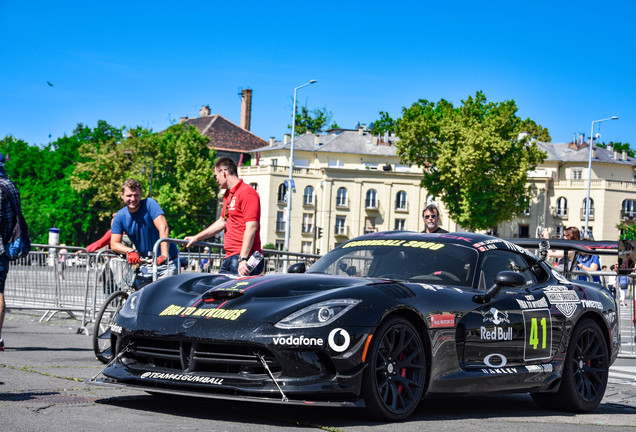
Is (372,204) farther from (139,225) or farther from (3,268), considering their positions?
(3,268)

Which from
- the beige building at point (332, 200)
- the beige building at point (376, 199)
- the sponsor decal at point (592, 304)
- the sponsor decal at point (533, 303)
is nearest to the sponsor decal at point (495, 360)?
the sponsor decal at point (533, 303)

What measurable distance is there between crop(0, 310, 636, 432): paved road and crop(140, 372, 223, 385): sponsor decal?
222 millimetres

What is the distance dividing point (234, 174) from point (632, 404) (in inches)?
173

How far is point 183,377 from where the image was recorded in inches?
227

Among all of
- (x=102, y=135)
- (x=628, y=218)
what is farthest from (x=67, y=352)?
(x=628, y=218)

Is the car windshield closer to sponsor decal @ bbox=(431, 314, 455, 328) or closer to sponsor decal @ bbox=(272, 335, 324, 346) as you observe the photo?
sponsor decal @ bbox=(431, 314, 455, 328)

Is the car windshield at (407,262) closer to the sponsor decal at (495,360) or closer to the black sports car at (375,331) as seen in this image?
the black sports car at (375,331)

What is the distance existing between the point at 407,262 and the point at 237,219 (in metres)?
2.74

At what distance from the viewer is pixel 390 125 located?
379 feet

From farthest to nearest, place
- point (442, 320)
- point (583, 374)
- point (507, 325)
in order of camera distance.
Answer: point (583, 374) → point (507, 325) → point (442, 320)

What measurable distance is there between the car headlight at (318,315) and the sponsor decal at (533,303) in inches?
71.5

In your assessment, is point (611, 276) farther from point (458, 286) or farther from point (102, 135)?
point (102, 135)

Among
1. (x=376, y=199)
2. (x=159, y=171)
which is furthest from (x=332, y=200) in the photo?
(x=159, y=171)

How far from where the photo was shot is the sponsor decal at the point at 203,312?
231 inches
